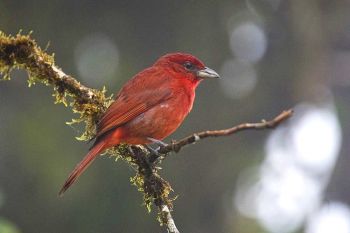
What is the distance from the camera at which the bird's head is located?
22.9 feet

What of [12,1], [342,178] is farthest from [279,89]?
[12,1]

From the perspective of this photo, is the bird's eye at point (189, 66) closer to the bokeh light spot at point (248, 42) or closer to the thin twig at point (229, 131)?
the thin twig at point (229, 131)

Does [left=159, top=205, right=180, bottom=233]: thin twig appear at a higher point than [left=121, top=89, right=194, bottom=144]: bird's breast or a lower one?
lower

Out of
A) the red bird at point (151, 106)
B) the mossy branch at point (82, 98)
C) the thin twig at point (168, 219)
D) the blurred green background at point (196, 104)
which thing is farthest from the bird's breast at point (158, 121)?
the blurred green background at point (196, 104)

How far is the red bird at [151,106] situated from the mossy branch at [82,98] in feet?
0.37

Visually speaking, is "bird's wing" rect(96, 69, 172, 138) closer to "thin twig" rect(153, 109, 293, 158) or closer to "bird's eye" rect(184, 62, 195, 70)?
"bird's eye" rect(184, 62, 195, 70)

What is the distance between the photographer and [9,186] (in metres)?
14.5

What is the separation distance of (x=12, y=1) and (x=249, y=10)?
4.33 meters

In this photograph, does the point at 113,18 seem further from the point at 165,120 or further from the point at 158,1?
the point at 165,120

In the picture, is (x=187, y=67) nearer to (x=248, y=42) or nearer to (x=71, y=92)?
(x=71, y=92)

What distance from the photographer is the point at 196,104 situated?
15.9m

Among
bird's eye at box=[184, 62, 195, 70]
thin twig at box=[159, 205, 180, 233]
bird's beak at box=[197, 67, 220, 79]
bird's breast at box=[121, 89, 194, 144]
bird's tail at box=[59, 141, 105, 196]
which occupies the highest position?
bird's eye at box=[184, 62, 195, 70]

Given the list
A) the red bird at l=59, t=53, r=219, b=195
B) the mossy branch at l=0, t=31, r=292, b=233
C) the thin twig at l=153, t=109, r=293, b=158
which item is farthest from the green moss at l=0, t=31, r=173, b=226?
the thin twig at l=153, t=109, r=293, b=158

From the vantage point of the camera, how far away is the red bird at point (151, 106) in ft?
19.4
